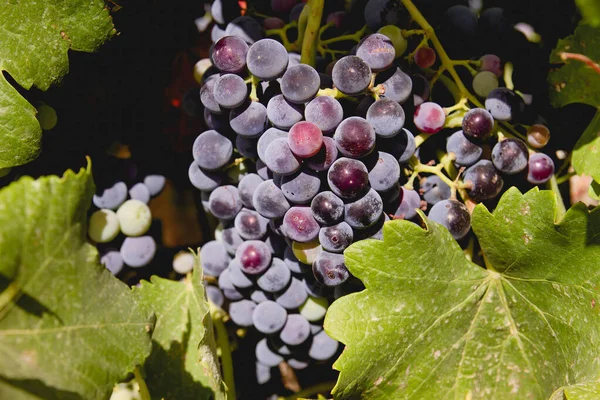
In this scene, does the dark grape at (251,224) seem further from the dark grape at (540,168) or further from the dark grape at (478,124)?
the dark grape at (540,168)

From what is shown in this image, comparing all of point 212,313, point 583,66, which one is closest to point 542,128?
point 583,66

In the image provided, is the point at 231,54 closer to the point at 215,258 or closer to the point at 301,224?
the point at 301,224

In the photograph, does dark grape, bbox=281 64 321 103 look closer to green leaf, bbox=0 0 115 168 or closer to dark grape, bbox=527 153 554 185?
green leaf, bbox=0 0 115 168

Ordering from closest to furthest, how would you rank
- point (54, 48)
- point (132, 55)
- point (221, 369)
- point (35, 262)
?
point (35, 262), point (54, 48), point (132, 55), point (221, 369)

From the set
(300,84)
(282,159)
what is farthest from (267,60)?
(282,159)

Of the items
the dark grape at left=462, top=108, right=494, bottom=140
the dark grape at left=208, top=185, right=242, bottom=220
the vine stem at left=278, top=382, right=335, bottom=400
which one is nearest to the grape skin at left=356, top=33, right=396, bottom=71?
the dark grape at left=462, top=108, right=494, bottom=140

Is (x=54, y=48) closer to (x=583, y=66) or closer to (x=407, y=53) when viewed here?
(x=407, y=53)

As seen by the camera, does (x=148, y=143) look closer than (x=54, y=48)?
No
